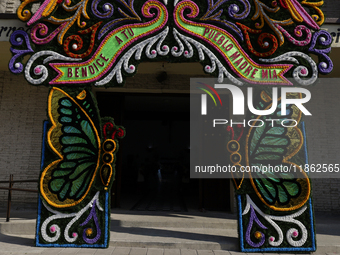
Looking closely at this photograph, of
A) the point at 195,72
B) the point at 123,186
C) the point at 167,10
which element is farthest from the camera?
the point at 123,186

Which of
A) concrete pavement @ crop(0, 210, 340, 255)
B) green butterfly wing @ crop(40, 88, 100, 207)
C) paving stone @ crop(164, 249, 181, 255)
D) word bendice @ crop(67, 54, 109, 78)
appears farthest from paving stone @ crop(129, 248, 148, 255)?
word bendice @ crop(67, 54, 109, 78)

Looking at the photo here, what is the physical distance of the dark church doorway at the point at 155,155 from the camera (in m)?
7.82

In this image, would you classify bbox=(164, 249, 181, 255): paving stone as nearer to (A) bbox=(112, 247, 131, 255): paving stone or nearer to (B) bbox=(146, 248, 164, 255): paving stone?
(B) bbox=(146, 248, 164, 255): paving stone

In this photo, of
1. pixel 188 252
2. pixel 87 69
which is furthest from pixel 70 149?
pixel 188 252

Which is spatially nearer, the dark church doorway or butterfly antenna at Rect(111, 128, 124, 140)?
butterfly antenna at Rect(111, 128, 124, 140)

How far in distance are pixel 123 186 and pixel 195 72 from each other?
8.34 metres

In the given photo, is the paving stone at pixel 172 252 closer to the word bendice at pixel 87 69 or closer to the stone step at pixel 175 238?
the stone step at pixel 175 238

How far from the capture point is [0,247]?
4523 mm

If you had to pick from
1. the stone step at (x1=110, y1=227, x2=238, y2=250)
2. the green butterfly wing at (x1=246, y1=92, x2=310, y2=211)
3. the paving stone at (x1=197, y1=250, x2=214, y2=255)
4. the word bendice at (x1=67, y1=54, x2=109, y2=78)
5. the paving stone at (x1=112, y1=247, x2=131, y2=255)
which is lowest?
the paving stone at (x1=197, y1=250, x2=214, y2=255)

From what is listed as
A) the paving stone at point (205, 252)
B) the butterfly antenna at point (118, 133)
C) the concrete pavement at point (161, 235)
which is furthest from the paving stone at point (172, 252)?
the butterfly antenna at point (118, 133)

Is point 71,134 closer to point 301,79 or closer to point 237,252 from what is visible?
point 237,252

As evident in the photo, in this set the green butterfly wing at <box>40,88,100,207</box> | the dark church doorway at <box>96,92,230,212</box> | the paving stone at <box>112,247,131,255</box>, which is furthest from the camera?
the dark church doorway at <box>96,92,230,212</box>

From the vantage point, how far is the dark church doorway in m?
7.82

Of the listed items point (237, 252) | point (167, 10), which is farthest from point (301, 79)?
point (237, 252)
